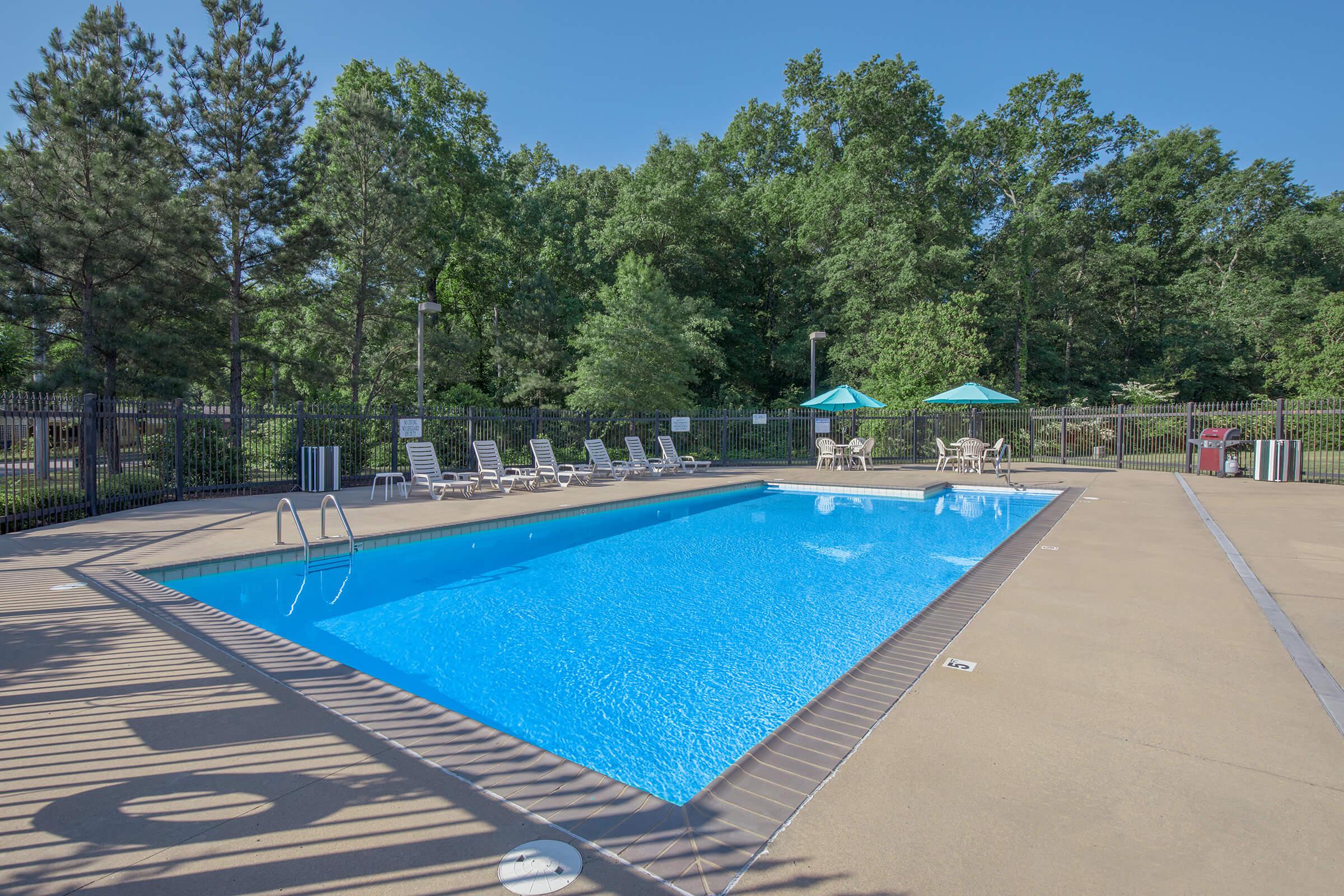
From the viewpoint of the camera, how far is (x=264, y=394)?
20.1 m

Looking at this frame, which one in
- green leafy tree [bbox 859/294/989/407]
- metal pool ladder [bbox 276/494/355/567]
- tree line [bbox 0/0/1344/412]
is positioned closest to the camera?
metal pool ladder [bbox 276/494/355/567]

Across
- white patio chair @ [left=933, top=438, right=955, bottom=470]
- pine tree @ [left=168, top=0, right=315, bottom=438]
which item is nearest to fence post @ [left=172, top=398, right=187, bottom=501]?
pine tree @ [left=168, top=0, right=315, bottom=438]

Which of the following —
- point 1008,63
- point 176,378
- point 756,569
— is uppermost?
point 1008,63

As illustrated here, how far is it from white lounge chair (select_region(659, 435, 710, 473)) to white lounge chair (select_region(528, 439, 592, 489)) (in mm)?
2468

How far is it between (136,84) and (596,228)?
1426 cm

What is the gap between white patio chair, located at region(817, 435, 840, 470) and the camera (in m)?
16.8

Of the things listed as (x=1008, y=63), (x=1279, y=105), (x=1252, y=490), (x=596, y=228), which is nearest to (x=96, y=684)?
(x=1252, y=490)

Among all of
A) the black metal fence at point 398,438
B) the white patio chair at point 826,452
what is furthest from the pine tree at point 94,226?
the white patio chair at point 826,452

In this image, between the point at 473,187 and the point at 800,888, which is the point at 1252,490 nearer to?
the point at 800,888

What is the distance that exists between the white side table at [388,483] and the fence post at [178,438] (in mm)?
2759

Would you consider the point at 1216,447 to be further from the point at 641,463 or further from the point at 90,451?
the point at 90,451

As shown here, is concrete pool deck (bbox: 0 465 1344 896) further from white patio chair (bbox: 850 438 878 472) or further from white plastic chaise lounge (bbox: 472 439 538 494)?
white patio chair (bbox: 850 438 878 472)

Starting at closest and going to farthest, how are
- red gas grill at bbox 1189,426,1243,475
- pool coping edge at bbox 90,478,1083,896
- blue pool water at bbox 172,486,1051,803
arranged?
pool coping edge at bbox 90,478,1083,896
blue pool water at bbox 172,486,1051,803
red gas grill at bbox 1189,426,1243,475

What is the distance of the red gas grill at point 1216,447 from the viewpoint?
14.2 metres
